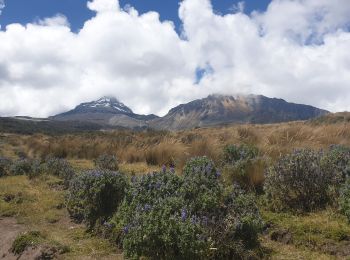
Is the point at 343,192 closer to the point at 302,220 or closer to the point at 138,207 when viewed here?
the point at 302,220

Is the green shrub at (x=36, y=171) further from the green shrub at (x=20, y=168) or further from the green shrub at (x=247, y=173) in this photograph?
the green shrub at (x=247, y=173)

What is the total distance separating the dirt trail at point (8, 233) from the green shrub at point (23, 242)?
8 centimetres

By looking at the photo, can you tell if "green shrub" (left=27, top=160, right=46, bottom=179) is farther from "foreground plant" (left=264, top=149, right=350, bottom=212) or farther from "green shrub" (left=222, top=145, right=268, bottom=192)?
"foreground plant" (left=264, top=149, right=350, bottom=212)

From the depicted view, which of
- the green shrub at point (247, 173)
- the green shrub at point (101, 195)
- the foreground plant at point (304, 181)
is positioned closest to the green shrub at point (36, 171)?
the green shrub at point (101, 195)

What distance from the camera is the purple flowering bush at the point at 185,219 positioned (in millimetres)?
4094

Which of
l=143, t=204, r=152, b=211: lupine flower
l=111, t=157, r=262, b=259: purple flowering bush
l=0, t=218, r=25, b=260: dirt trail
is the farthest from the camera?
l=0, t=218, r=25, b=260: dirt trail

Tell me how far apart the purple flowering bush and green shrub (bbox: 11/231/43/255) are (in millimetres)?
1018

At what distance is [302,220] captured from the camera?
5.86m

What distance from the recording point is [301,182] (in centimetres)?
635

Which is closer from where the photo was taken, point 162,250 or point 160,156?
point 162,250

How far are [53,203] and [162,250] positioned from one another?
4487 mm

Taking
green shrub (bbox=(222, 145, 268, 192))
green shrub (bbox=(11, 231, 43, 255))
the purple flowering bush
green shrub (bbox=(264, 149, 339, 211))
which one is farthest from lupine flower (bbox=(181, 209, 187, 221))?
green shrub (bbox=(222, 145, 268, 192))

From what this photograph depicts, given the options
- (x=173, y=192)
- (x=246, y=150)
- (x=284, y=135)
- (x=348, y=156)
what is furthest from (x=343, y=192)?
(x=284, y=135)

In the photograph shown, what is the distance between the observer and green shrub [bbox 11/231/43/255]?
555 centimetres
